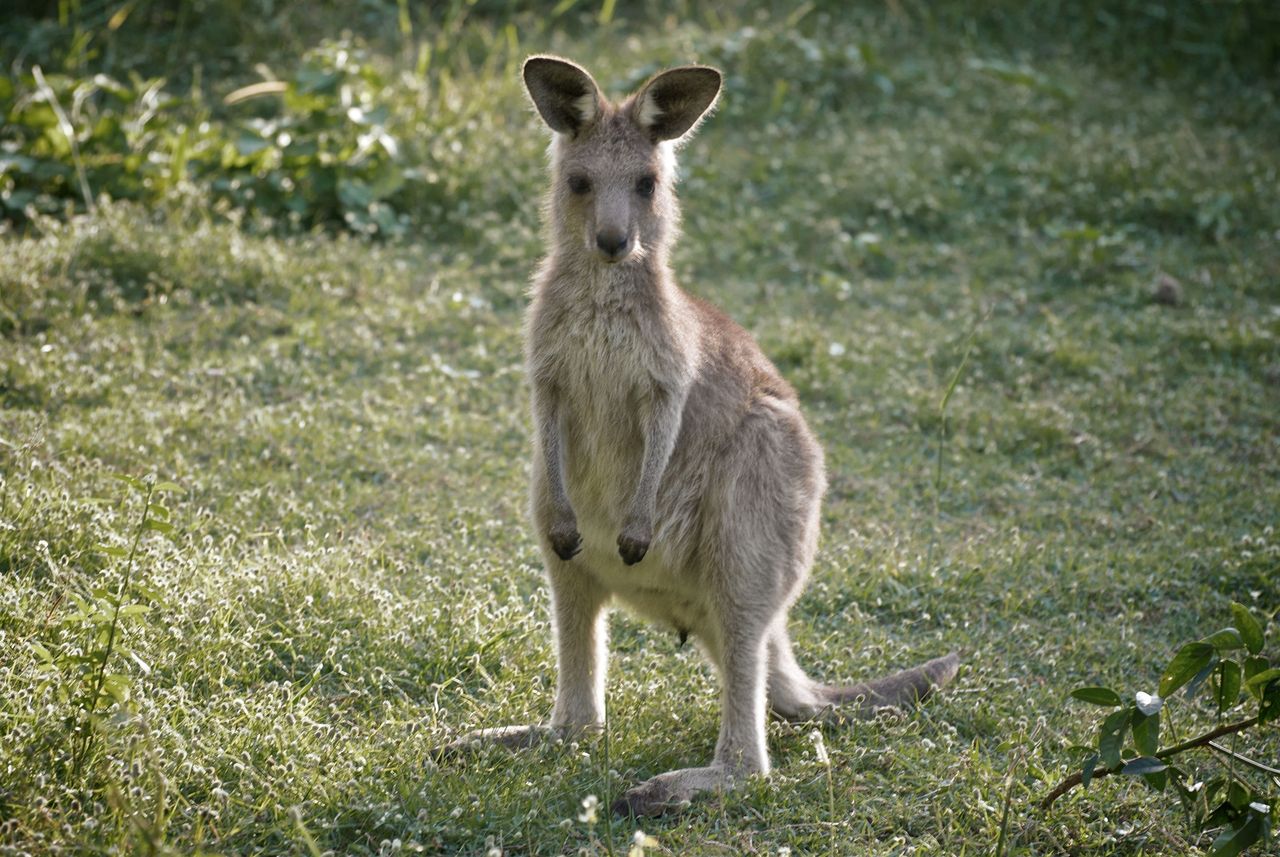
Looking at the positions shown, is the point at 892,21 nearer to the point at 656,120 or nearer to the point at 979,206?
the point at 979,206

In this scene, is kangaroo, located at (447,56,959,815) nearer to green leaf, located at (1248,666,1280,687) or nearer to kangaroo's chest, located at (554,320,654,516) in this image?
kangaroo's chest, located at (554,320,654,516)

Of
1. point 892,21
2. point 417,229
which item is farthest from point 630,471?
point 892,21

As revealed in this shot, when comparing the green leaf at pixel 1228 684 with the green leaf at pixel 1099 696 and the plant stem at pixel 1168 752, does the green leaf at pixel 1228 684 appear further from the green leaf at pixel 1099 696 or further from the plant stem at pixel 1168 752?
the green leaf at pixel 1099 696

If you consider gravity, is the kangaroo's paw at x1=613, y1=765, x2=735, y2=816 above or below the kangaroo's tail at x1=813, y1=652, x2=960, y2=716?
above

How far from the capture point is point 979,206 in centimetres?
753

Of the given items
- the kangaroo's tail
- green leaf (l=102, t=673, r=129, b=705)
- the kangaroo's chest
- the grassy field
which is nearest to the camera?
green leaf (l=102, t=673, r=129, b=705)

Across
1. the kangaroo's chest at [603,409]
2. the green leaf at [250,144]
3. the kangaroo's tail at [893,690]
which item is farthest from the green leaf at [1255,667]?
the green leaf at [250,144]

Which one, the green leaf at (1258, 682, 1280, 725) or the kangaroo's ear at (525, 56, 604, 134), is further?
the kangaroo's ear at (525, 56, 604, 134)

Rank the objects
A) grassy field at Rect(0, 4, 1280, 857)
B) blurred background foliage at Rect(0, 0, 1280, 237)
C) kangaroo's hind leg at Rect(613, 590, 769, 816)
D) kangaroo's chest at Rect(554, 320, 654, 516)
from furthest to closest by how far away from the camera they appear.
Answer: blurred background foliage at Rect(0, 0, 1280, 237), kangaroo's chest at Rect(554, 320, 654, 516), kangaroo's hind leg at Rect(613, 590, 769, 816), grassy field at Rect(0, 4, 1280, 857)

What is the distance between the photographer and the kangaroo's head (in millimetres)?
3447

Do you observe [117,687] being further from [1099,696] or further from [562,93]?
[1099,696]

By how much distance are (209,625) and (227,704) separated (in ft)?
1.28

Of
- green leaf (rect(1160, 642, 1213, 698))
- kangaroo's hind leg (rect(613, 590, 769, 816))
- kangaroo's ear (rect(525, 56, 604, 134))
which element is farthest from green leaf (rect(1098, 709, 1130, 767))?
kangaroo's ear (rect(525, 56, 604, 134))

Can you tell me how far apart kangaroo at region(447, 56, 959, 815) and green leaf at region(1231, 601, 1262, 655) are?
44.3 inches
